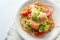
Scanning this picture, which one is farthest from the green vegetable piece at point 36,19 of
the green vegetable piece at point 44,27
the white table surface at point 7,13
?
the white table surface at point 7,13

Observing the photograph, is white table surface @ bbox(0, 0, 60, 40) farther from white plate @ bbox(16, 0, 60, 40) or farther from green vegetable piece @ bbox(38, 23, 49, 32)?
green vegetable piece @ bbox(38, 23, 49, 32)

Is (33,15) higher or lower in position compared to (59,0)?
lower

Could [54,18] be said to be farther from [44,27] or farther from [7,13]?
[7,13]

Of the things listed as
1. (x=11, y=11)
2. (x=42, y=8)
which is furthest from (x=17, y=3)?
(x=42, y=8)

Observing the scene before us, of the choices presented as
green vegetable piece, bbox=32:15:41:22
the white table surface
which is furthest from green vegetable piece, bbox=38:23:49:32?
the white table surface

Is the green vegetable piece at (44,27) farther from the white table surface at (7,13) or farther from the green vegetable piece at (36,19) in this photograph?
the white table surface at (7,13)

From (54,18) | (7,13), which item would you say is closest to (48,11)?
(54,18)

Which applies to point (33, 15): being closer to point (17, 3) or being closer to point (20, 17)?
point (20, 17)

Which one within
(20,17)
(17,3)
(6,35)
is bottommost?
(6,35)
